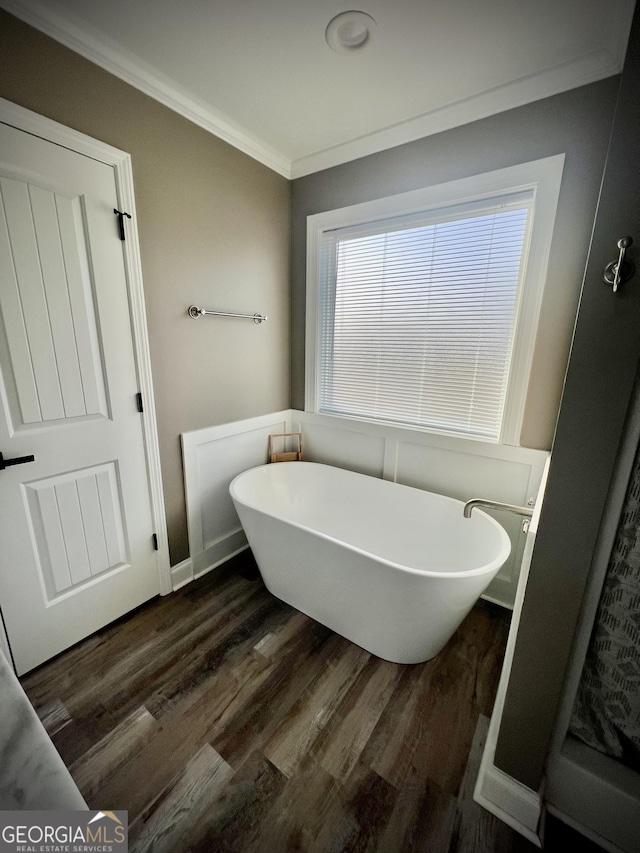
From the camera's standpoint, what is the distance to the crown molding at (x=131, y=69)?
1.19 metres

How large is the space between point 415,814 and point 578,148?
2.55 m

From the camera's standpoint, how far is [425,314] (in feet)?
6.56

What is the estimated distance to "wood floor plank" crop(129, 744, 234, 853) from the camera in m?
0.99

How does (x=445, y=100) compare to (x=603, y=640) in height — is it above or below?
above

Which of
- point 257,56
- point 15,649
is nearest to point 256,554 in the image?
point 15,649

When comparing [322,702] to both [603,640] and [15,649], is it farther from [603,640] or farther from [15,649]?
[15,649]

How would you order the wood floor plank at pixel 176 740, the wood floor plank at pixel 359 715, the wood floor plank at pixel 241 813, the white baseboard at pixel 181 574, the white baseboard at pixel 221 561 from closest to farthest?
the wood floor plank at pixel 241 813 → the wood floor plank at pixel 176 740 → the wood floor plank at pixel 359 715 → the white baseboard at pixel 181 574 → the white baseboard at pixel 221 561

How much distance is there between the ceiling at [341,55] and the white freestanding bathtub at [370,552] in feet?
6.37

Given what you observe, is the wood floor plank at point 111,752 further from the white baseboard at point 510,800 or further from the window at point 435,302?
the window at point 435,302

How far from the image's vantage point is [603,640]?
2.91 feet

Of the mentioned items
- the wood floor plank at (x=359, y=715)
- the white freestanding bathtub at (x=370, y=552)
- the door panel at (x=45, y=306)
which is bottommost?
the wood floor plank at (x=359, y=715)

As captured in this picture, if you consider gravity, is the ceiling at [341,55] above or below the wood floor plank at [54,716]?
above

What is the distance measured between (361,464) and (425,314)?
1046mm

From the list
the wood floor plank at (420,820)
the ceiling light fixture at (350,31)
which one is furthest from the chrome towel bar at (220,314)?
the wood floor plank at (420,820)
